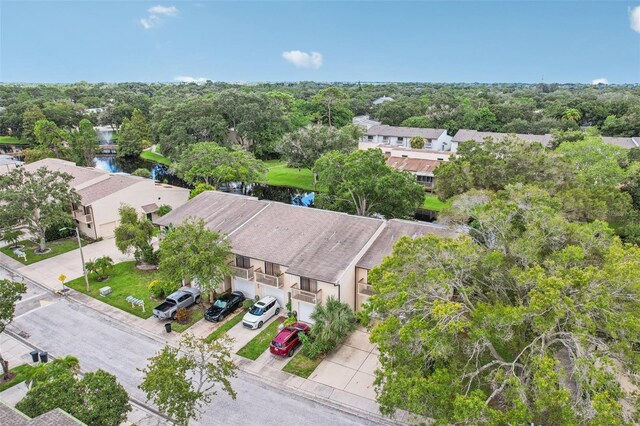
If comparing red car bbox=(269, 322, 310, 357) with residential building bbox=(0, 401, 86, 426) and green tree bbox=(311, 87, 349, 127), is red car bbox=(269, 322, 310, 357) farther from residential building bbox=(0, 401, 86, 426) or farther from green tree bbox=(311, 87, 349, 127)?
green tree bbox=(311, 87, 349, 127)

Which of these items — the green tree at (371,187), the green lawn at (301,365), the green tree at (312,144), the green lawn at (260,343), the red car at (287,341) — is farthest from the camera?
the green tree at (312,144)

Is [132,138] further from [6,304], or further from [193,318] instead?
[6,304]

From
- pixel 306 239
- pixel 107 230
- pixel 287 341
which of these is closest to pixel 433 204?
pixel 306 239

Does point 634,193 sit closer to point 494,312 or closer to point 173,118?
point 494,312

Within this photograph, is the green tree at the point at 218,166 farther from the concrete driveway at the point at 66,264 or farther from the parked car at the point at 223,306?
the parked car at the point at 223,306

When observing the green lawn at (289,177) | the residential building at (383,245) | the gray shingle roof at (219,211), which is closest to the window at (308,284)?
the residential building at (383,245)

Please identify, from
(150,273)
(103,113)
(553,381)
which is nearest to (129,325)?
(150,273)

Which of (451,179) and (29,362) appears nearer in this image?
(29,362)
